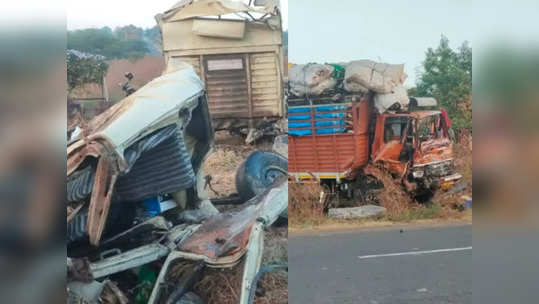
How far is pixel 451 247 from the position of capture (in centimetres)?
331

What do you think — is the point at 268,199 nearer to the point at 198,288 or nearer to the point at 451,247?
the point at 198,288

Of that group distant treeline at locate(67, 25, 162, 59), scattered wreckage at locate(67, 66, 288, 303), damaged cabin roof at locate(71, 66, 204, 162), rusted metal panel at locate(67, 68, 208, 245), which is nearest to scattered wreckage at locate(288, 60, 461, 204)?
scattered wreckage at locate(67, 66, 288, 303)

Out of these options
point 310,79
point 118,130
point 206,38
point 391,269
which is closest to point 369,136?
point 310,79

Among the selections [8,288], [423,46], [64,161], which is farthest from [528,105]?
[8,288]

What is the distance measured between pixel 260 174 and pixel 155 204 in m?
0.60

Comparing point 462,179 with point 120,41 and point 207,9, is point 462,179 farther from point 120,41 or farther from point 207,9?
point 120,41

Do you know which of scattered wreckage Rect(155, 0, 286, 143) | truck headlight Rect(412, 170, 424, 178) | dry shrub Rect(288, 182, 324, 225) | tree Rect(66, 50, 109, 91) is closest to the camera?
tree Rect(66, 50, 109, 91)

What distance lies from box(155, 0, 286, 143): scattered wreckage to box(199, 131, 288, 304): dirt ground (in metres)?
0.08

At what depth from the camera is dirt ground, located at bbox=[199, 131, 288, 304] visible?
2922mm

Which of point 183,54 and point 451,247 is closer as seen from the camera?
point 183,54

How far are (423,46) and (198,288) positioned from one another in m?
1.96

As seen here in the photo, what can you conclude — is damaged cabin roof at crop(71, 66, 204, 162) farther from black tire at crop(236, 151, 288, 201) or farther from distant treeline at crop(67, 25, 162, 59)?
black tire at crop(236, 151, 288, 201)

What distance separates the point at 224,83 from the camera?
Result: 3.02 m

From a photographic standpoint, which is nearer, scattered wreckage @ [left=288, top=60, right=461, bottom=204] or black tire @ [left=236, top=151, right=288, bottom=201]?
black tire @ [left=236, top=151, right=288, bottom=201]
